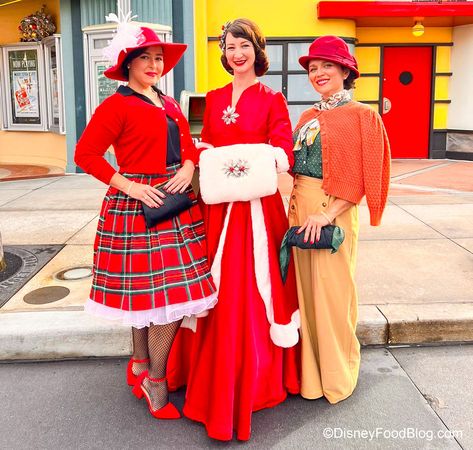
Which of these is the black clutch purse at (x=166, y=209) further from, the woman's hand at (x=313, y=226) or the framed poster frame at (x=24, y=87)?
the framed poster frame at (x=24, y=87)

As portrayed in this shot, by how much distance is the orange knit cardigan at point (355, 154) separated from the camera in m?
2.62

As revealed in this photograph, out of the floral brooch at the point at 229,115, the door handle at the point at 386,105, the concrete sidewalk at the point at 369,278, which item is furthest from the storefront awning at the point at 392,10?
the floral brooch at the point at 229,115

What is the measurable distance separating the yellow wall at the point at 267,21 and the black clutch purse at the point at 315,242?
8012mm

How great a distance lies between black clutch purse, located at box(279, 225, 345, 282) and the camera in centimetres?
265

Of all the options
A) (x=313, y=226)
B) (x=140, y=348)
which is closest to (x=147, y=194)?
(x=313, y=226)

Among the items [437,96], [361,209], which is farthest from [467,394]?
[437,96]

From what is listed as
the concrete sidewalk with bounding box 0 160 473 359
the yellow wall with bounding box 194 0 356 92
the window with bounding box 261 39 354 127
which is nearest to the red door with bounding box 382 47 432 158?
the window with bounding box 261 39 354 127

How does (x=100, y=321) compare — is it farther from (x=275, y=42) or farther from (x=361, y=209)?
(x=275, y=42)

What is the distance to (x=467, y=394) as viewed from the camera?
9.66 ft

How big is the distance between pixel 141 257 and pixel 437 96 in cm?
1071

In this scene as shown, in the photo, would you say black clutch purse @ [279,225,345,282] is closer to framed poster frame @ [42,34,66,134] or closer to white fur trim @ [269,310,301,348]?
white fur trim @ [269,310,301,348]

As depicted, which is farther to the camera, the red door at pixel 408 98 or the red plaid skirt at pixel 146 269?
the red door at pixel 408 98

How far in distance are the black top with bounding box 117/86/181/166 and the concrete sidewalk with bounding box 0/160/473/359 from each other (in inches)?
51.9

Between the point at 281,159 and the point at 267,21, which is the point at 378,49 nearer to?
the point at 267,21
